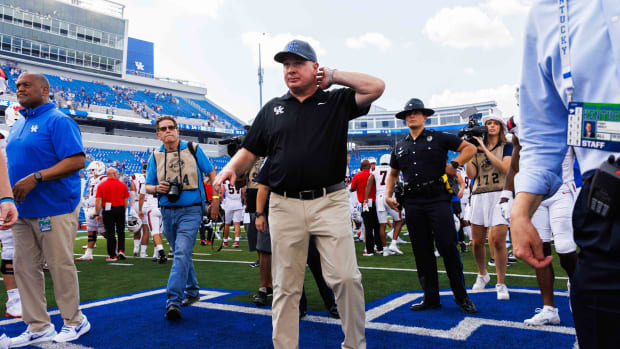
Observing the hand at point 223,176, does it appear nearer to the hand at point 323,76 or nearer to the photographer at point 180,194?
the hand at point 323,76

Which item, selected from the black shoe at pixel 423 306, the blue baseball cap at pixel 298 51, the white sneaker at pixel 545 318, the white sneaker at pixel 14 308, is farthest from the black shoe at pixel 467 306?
the white sneaker at pixel 14 308

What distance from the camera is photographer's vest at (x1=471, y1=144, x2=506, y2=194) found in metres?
5.56

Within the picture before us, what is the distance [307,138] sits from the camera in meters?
3.04

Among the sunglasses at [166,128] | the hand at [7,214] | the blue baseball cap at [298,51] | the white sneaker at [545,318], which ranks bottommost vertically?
the white sneaker at [545,318]

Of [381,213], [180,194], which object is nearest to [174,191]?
[180,194]

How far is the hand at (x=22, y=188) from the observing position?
3.44 metres

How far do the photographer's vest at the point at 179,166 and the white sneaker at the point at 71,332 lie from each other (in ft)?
5.71

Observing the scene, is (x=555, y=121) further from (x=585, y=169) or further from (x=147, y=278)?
(x=147, y=278)

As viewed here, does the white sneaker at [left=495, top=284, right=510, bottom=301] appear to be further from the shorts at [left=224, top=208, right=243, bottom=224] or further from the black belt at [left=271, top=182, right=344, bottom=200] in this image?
the shorts at [left=224, top=208, right=243, bottom=224]

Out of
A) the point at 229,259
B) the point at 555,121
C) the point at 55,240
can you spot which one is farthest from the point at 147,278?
the point at 555,121

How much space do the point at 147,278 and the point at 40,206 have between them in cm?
366

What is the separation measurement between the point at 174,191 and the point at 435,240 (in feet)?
9.39

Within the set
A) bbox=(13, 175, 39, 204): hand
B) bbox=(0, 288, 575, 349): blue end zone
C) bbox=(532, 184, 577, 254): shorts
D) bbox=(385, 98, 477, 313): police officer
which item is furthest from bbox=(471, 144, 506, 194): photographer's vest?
bbox=(13, 175, 39, 204): hand

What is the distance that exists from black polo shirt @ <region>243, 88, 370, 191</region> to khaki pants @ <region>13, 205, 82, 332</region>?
1855mm
